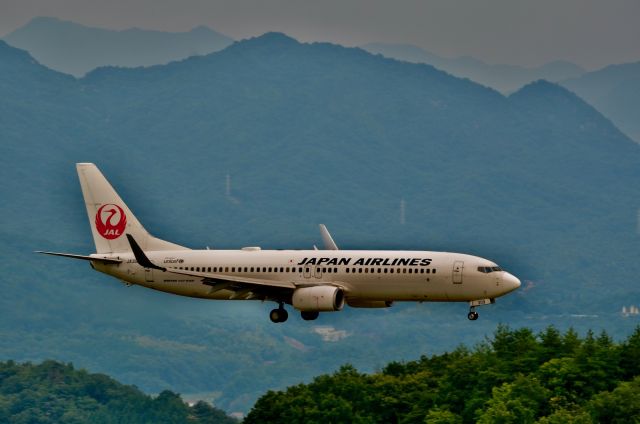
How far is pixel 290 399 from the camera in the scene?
193625 millimetres

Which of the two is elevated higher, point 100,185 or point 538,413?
point 100,185

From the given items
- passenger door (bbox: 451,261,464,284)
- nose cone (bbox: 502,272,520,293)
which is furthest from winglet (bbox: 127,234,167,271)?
nose cone (bbox: 502,272,520,293)

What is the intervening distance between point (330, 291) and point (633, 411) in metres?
48.3

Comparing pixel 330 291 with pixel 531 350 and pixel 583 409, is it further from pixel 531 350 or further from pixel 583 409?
pixel 531 350

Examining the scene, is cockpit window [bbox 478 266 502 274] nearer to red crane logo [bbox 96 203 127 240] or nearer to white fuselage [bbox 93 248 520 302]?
white fuselage [bbox 93 248 520 302]

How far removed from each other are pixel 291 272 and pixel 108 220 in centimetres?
1764

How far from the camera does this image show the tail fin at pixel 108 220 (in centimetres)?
12962

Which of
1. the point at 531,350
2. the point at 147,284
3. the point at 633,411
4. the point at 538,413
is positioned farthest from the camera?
the point at 531,350

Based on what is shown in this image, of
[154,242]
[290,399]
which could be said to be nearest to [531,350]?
[290,399]

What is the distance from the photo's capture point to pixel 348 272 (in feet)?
388

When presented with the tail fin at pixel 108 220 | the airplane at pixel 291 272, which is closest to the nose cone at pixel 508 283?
the airplane at pixel 291 272

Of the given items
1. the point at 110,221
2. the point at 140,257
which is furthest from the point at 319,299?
the point at 110,221

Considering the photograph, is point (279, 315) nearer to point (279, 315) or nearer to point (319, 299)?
point (279, 315)

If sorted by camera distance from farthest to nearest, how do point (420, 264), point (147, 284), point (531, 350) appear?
point (531, 350), point (147, 284), point (420, 264)
